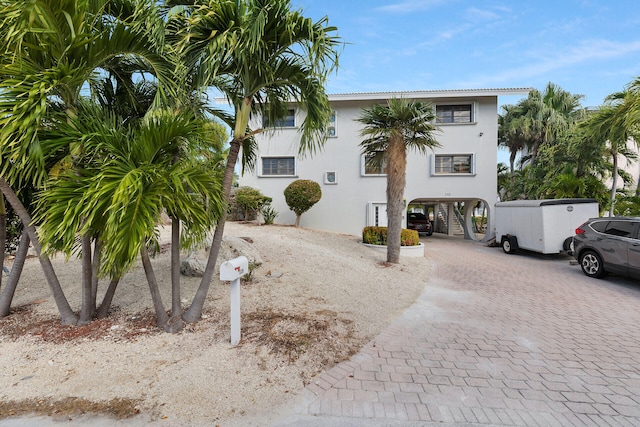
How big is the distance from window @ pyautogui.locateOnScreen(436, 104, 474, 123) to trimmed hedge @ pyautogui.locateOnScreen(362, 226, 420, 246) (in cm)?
740

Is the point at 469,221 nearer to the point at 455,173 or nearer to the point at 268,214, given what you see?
the point at 455,173

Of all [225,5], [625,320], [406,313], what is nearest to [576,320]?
[625,320]

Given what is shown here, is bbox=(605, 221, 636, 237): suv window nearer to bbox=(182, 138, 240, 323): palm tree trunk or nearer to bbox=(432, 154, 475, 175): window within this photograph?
bbox=(432, 154, 475, 175): window

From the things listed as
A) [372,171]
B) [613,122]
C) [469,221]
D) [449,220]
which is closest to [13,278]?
[372,171]

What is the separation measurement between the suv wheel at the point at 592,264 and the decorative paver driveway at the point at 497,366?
4.74 ft

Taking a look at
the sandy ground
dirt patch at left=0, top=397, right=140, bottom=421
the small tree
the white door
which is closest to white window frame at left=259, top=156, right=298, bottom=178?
the small tree

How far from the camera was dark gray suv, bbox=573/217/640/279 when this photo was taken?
6387mm

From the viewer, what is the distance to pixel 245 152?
5.21 m

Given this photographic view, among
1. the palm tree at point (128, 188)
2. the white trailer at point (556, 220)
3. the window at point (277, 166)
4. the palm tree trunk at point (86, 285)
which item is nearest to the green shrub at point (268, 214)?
the window at point (277, 166)

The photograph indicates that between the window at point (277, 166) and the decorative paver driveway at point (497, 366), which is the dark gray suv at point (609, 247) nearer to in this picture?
the decorative paver driveway at point (497, 366)

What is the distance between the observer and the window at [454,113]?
14828mm

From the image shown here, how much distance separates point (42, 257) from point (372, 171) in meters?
13.4

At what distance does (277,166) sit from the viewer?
51.1ft

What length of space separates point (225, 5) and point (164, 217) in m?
2.43
